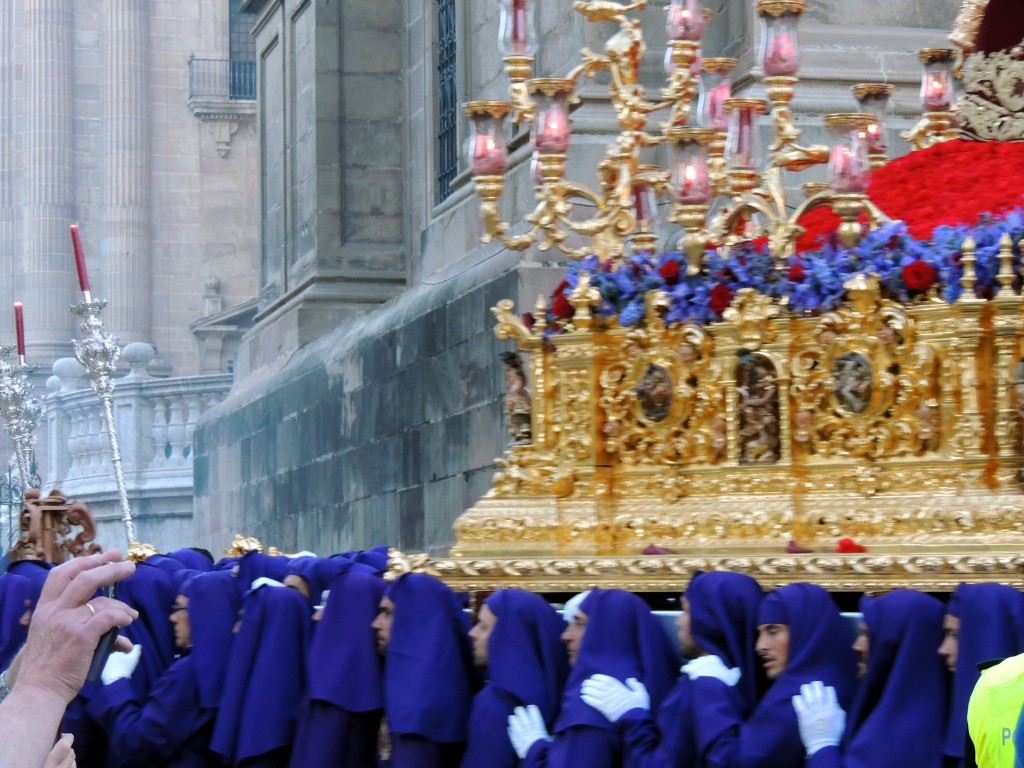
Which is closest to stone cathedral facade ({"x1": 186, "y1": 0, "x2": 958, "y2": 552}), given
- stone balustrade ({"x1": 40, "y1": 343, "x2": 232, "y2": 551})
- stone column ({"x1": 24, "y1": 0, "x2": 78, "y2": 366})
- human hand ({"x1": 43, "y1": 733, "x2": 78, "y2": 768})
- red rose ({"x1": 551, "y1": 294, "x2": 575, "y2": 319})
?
red rose ({"x1": 551, "y1": 294, "x2": 575, "y2": 319})

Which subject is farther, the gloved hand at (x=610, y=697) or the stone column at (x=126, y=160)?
the stone column at (x=126, y=160)

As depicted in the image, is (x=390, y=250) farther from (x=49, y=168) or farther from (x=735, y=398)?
(x=49, y=168)

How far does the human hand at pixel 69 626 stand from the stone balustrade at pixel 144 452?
68.8ft

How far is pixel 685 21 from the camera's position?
32.3 feet

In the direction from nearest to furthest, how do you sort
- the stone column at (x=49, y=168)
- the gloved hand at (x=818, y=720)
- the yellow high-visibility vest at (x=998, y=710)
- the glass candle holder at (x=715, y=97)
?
the yellow high-visibility vest at (x=998, y=710) < the gloved hand at (x=818, y=720) < the glass candle holder at (x=715, y=97) < the stone column at (x=49, y=168)

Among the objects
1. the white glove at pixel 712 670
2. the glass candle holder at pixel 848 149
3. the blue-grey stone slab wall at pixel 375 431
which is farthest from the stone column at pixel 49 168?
the white glove at pixel 712 670

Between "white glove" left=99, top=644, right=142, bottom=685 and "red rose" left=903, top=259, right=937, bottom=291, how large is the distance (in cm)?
357

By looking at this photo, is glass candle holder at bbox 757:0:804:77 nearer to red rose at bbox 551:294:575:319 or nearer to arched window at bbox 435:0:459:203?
red rose at bbox 551:294:575:319

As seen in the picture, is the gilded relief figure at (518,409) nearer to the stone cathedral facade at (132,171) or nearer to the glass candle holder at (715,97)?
the glass candle holder at (715,97)

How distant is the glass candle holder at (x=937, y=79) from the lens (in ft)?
35.1

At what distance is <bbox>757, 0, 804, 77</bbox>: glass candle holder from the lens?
9359 mm

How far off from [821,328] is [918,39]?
4.40 meters

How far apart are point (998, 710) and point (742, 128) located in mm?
5527

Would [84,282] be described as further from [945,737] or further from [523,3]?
[945,737]
